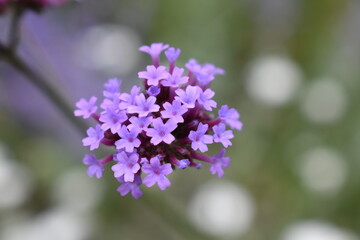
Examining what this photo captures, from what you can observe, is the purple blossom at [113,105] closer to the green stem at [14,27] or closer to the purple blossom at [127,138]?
the purple blossom at [127,138]

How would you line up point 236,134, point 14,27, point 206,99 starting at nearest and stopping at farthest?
point 206,99 < point 14,27 < point 236,134

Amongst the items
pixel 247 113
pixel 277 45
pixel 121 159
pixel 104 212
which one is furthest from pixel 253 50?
pixel 121 159

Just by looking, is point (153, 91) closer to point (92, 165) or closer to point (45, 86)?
point (92, 165)

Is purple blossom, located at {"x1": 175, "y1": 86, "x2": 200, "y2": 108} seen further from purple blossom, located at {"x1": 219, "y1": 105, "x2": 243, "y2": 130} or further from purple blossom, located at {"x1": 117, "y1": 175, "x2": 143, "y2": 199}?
purple blossom, located at {"x1": 117, "y1": 175, "x2": 143, "y2": 199}

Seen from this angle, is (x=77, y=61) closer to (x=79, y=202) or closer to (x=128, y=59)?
(x=128, y=59)

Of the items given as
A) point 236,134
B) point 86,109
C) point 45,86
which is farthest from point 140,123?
point 236,134

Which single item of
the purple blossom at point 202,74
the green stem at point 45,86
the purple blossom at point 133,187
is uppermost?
the green stem at point 45,86

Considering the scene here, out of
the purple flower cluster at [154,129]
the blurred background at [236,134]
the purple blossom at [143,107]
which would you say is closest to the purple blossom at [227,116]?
the purple flower cluster at [154,129]
